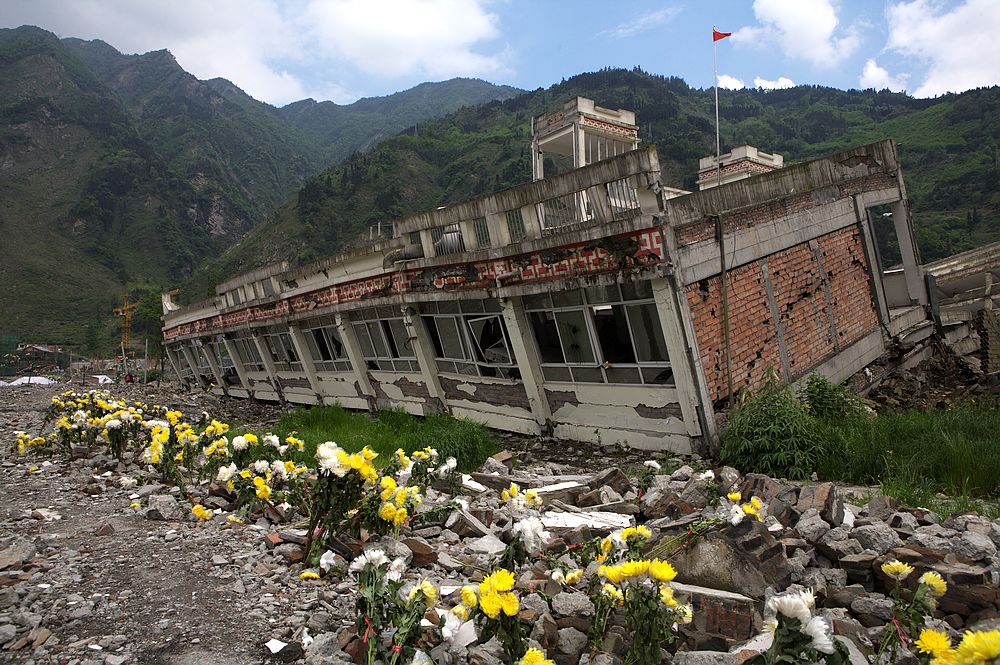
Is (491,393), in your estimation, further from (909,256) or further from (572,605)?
(909,256)

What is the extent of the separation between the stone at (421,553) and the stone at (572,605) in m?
1.21

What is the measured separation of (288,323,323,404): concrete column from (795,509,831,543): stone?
1519 cm

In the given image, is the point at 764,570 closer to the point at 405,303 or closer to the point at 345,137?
the point at 405,303

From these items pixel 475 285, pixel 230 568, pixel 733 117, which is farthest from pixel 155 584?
pixel 733 117

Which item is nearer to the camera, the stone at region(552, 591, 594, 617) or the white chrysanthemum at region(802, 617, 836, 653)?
the white chrysanthemum at region(802, 617, 836, 653)

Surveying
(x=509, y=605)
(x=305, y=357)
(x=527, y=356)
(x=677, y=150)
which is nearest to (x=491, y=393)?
(x=527, y=356)

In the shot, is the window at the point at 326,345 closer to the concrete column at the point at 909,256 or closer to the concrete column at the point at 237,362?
the concrete column at the point at 237,362

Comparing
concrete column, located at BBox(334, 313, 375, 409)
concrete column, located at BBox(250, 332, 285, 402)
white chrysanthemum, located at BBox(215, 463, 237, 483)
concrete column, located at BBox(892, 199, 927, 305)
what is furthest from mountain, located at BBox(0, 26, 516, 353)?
concrete column, located at BBox(892, 199, 927, 305)

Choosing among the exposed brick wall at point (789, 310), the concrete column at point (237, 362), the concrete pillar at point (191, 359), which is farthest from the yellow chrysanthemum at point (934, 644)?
the concrete pillar at point (191, 359)

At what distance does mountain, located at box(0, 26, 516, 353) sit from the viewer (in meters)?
62.6

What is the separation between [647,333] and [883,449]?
10.2ft

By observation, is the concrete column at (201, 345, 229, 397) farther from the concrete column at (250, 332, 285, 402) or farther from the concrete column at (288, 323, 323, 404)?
the concrete column at (288, 323, 323, 404)

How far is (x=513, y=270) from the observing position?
381 inches

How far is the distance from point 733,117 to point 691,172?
30.9 metres
